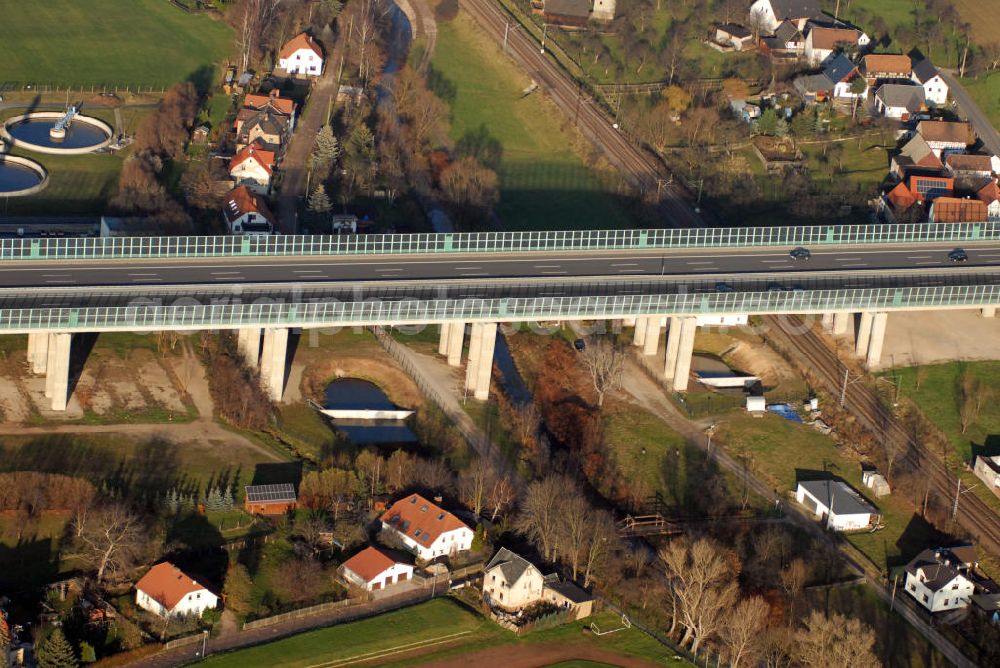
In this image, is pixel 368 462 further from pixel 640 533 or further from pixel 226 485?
pixel 640 533

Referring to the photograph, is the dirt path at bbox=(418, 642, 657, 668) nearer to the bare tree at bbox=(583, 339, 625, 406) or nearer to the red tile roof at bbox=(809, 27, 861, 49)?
the bare tree at bbox=(583, 339, 625, 406)

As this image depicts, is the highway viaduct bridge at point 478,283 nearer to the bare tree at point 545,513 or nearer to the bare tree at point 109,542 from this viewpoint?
the bare tree at point 545,513

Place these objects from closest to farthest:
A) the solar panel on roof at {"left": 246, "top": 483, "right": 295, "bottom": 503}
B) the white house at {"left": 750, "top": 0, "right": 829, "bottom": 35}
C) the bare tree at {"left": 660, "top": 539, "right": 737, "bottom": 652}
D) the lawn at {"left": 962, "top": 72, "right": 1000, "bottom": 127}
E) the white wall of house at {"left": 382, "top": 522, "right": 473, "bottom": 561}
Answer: the bare tree at {"left": 660, "top": 539, "right": 737, "bottom": 652} → the white wall of house at {"left": 382, "top": 522, "right": 473, "bottom": 561} → the solar panel on roof at {"left": 246, "top": 483, "right": 295, "bottom": 503} → the lawn at {"left": 962, "top": 72, "right": 1000, "bottom": 127} → the white house at {"left": 750, "top": 0, "right": 829, "bottom": 35}

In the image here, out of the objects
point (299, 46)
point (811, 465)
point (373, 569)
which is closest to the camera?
point (373, 569)

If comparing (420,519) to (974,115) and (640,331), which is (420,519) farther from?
(974,115)

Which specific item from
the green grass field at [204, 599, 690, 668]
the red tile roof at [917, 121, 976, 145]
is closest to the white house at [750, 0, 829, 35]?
the red tile roof at [917, 121, 976, 145]

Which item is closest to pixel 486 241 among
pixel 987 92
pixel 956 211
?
pixel 956 211
